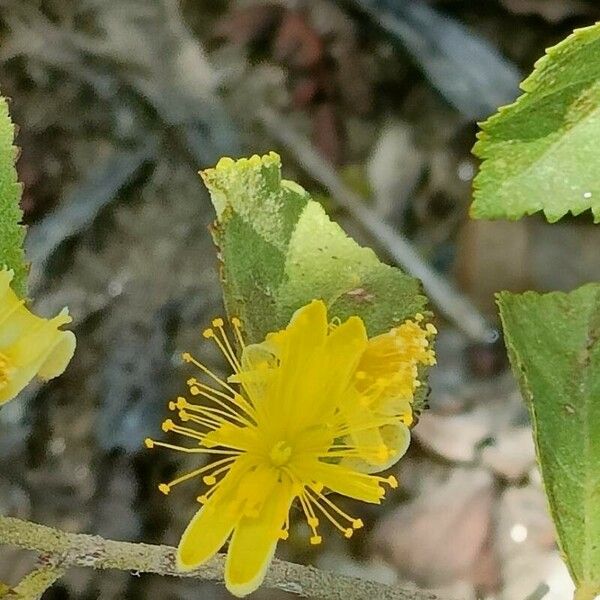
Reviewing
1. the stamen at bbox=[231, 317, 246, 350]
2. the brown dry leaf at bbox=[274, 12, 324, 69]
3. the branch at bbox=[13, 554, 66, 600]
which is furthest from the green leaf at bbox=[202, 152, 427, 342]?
the brown dry leaf at bbox=[274, 12, 324, 69]

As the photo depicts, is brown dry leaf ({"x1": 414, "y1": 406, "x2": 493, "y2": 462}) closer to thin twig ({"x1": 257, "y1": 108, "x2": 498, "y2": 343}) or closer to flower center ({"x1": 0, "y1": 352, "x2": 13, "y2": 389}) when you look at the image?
thin twig ({"x1": 257, "y1": 108, "x2": 498, "y2": 343})

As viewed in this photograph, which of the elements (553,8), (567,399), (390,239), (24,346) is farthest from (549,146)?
(553,8)

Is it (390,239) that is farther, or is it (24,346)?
(390,239)

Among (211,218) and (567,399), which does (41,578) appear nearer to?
(567,399)

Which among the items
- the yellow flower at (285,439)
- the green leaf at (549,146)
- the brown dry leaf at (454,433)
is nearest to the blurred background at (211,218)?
the brown dry leaf at (454,433)

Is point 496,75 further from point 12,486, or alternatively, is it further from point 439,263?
point 12,486

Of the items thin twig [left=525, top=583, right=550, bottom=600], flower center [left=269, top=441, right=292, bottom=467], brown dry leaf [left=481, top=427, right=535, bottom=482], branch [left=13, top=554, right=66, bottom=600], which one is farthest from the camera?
brown dry leaf [left=481, top=427, right=535, bottom=482]

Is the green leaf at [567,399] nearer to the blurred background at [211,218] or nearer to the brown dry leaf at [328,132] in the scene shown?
the blurred background at [211,218]
